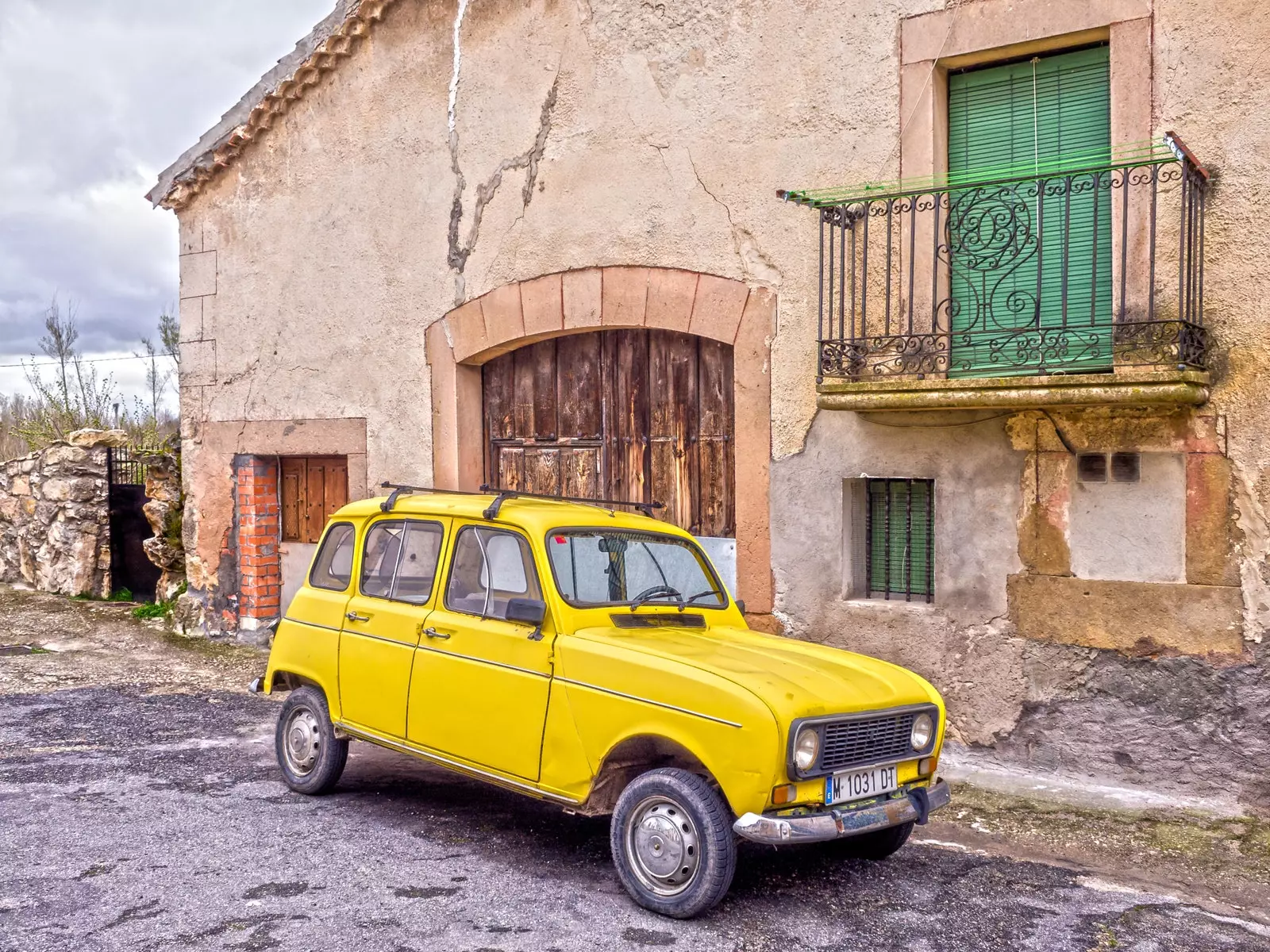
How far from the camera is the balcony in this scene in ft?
20.3

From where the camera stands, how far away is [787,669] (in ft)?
15.9

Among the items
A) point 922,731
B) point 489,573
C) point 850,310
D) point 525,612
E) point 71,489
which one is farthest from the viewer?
point 71,489

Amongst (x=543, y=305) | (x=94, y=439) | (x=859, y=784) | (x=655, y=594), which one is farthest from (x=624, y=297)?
(x=94, y=439)

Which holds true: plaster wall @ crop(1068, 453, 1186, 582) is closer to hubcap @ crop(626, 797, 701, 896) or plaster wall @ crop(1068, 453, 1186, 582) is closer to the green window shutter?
the green window shutter

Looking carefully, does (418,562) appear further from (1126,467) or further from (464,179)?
(464,179)

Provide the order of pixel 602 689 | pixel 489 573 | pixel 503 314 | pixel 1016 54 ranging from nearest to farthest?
pixel 602 689
pixel 489 573
pixel 1016 54
pixel 503 314

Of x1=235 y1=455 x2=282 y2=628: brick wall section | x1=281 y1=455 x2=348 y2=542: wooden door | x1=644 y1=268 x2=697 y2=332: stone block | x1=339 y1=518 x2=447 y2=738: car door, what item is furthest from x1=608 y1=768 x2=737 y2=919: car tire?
x1=235 y1=455 x2=282 y2=628: brick wall section

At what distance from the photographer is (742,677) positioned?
4.55m

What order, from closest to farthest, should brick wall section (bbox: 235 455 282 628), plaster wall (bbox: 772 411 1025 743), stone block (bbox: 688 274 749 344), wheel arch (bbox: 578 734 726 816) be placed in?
1. wheel arch (bbox: 578 734 726 816)
2. plaster wall (bbox: 772 411 1025 743)
3. stone block (bbox: 688 274 749 344)
4. brick wall section (bbox: 235 455 282 628)

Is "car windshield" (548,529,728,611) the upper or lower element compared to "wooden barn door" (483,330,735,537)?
lower

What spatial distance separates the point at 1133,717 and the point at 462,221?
5.97m

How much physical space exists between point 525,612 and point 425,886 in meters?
1.20

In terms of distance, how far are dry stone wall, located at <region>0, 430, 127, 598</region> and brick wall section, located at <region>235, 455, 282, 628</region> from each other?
3391 mm

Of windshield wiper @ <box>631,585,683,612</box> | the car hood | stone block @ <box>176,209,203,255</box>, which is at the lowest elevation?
the car hood
